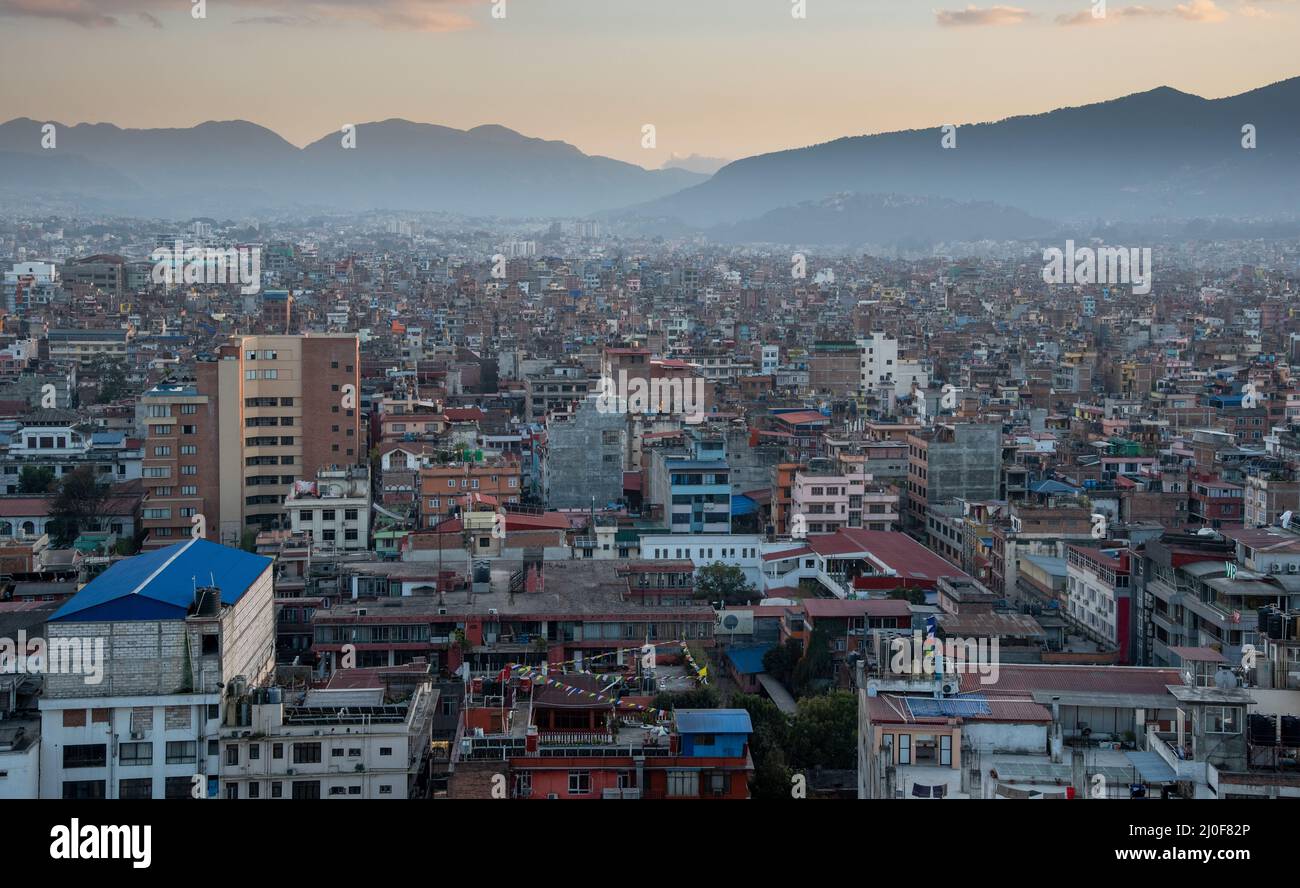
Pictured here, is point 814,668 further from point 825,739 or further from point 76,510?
point 76,510

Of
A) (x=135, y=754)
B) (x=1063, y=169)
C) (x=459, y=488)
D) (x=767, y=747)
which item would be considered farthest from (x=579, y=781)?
(x=1063, y=169)

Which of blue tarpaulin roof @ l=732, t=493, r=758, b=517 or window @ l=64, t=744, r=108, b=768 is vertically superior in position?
blue tarpaulin roof @ l=732, t=493, r=758, b=517

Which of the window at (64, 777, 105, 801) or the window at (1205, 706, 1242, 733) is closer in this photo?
the window at (1205, 706, 1242, 733)

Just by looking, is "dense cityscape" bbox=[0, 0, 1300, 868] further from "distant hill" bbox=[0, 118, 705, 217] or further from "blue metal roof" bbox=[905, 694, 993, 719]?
"distant hill" bbox=[0, 118, 705, 217]

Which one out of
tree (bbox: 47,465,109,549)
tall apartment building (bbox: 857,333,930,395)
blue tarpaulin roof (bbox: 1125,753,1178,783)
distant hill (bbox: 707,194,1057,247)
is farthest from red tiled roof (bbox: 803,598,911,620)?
distant hill (bbox: 707,194,1057,247)

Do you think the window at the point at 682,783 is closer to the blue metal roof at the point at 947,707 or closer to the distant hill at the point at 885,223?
the blue metal roof at the point at 947,707

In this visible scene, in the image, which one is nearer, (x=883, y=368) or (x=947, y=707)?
(x=947, y=707)
